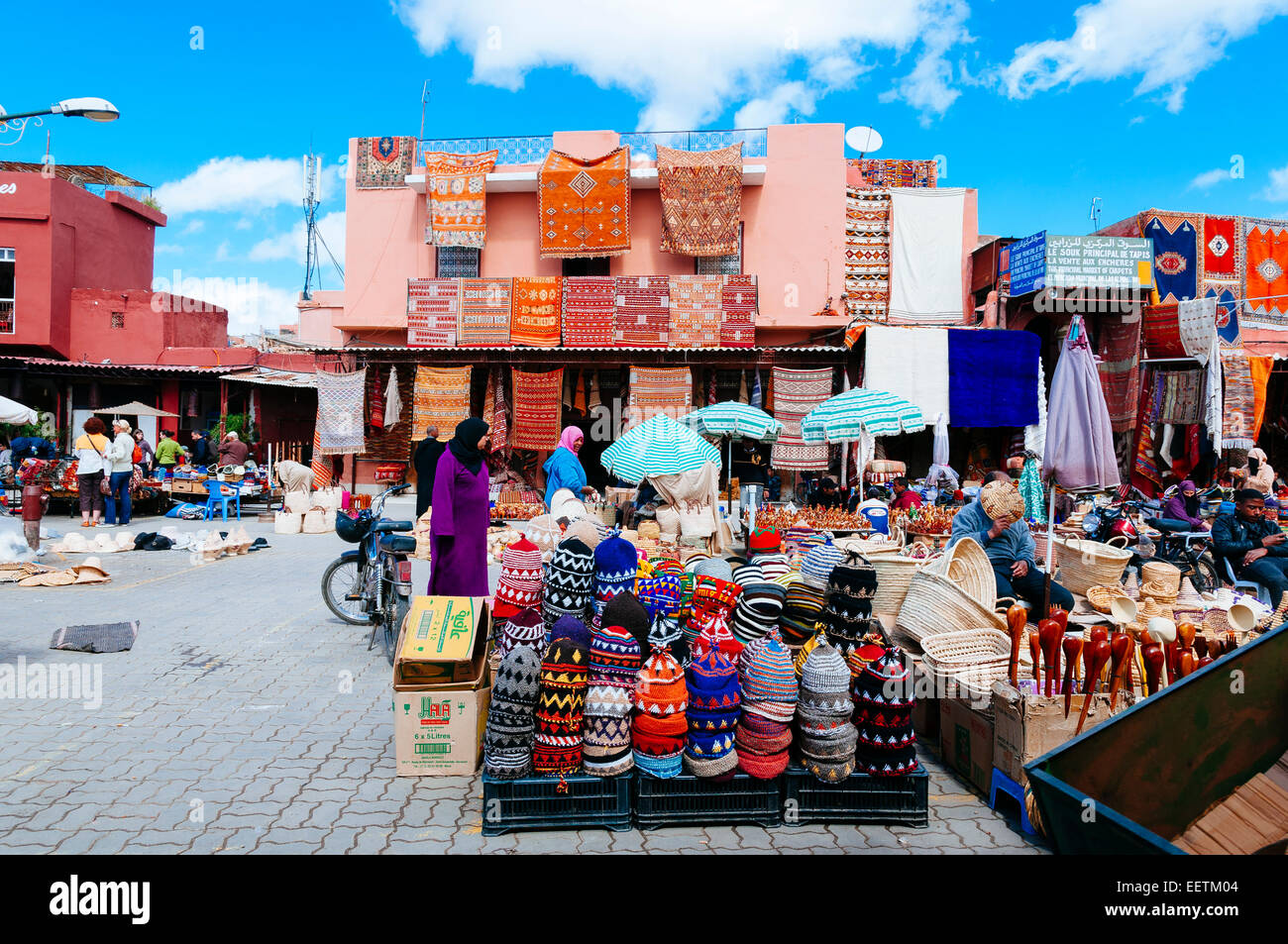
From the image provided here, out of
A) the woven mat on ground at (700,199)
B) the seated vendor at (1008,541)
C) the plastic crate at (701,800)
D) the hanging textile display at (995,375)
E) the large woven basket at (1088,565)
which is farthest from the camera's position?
the woven mat on ground at (700,199)

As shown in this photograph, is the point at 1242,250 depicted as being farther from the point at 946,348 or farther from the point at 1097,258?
the point at 946,348

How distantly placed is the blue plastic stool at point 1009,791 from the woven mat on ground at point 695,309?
12644 millimetres

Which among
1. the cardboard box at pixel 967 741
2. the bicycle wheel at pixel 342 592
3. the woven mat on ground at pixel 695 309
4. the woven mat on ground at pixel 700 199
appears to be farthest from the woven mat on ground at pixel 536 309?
the cardboard box at pixel 967 741

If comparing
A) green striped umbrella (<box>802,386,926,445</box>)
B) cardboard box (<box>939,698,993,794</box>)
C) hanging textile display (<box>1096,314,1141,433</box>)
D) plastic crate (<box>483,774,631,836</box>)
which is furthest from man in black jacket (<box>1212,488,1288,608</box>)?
hanging textile display (<box>1096,314,1141,433</box>)

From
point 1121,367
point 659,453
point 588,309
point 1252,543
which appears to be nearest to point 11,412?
point 588,309

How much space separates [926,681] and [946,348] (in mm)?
10944

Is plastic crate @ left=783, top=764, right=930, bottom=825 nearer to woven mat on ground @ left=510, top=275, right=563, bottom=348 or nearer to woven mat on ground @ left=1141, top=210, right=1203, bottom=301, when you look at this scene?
woven mat on ground @ left=510, top=275, right=563, bottom=348

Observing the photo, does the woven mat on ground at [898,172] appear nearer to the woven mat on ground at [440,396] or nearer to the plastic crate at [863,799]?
the woven mat on ground at [440,396]

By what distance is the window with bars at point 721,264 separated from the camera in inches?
645

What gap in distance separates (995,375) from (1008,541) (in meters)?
9.49

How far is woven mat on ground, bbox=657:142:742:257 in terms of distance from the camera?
15781mm

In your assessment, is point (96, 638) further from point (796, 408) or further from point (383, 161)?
point (383, 161)

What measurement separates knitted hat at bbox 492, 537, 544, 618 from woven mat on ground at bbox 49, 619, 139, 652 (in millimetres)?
3661
